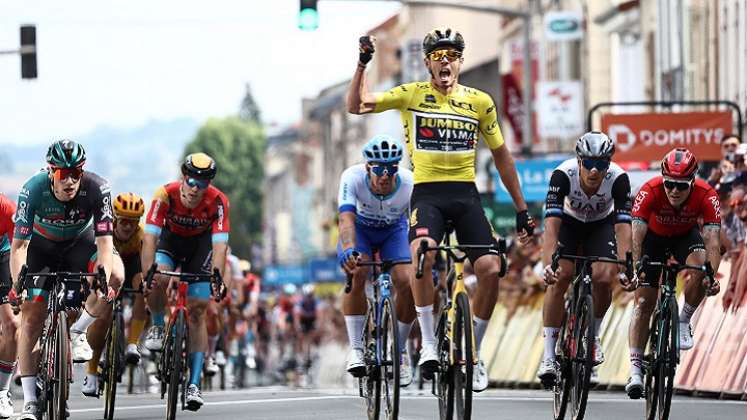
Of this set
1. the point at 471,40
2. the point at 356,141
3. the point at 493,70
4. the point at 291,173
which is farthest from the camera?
the point at 291,173

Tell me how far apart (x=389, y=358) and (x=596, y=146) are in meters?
2.21

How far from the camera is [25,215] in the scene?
14.2 meters

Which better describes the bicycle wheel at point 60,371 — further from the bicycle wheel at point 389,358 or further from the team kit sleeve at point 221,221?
the team kit sleeve at point 221,221

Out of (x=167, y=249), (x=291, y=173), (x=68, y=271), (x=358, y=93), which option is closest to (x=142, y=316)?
(x=167, y=249)

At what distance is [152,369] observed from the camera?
93.3 feet

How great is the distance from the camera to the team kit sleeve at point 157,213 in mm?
15930

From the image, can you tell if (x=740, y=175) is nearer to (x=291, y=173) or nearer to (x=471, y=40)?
(x=471, y=40)

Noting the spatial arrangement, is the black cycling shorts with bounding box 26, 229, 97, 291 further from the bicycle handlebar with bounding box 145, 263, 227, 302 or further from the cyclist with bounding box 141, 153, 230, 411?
the cyclist with bounding box 141, 153, 230, 411

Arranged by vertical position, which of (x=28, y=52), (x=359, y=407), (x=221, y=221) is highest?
(x=28, y=52)

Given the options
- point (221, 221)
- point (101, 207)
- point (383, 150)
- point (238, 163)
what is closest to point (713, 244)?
point (383, 150)

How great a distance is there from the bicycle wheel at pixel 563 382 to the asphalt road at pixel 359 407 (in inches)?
43.3

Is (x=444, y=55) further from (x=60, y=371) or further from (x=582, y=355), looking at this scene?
(x=60, y=371)

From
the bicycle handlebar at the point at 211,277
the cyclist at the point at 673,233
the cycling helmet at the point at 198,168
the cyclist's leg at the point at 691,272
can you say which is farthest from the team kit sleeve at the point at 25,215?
the cyclist's leg at the point at 691,272

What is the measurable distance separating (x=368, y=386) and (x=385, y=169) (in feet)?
4.64
